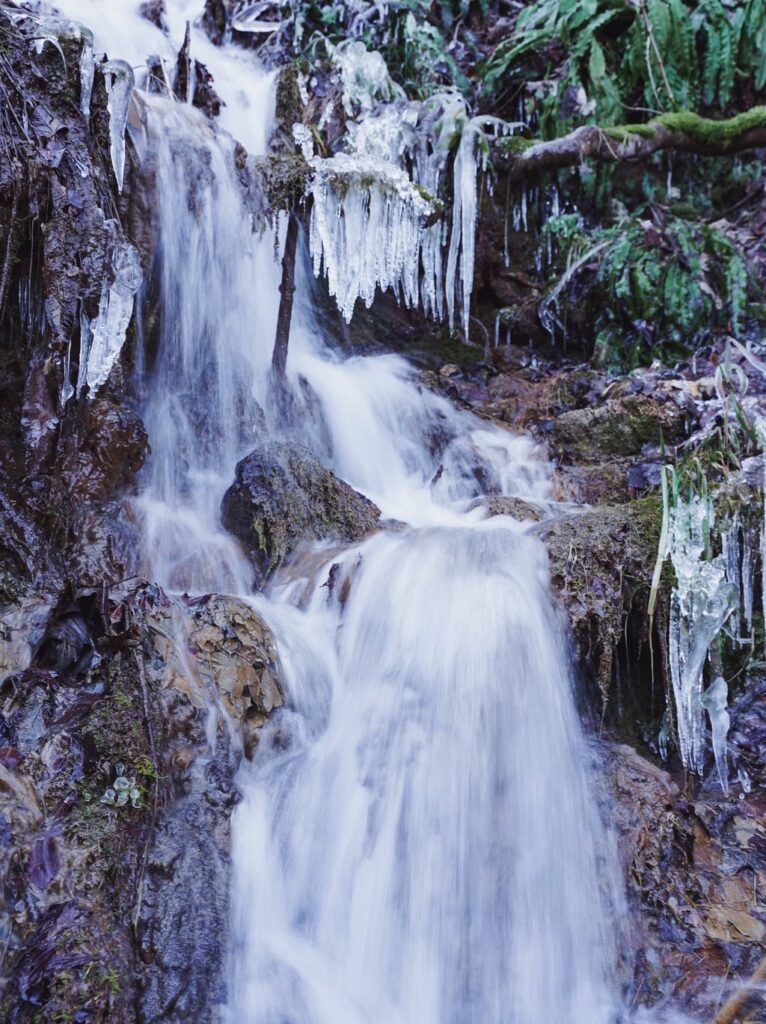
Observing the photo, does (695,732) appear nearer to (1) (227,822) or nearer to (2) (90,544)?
(1) (227,822)

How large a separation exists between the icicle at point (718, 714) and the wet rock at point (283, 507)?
6.78ft

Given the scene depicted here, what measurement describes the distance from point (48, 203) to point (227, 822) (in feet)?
9.52

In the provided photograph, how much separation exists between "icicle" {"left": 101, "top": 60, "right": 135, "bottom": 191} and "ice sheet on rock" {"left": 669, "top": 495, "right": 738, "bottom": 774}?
371 centimetres

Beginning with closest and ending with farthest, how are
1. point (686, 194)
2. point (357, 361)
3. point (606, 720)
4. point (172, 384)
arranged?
point (606, 720) → point (172, 384) → point (357, 361) → point (686, 194)

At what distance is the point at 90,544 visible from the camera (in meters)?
3.75

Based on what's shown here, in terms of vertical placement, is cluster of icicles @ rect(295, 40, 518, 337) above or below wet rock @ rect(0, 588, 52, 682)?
above

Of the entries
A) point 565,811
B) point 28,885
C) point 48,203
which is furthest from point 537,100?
point 28,885

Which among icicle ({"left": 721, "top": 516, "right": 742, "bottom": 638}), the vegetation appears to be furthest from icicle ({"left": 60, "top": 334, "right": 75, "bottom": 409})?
the vegetation

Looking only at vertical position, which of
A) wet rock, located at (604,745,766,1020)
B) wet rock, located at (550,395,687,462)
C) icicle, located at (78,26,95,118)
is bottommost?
wet rock, located at (604,745,766,1020)

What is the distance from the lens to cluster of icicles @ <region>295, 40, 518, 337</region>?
494 cm

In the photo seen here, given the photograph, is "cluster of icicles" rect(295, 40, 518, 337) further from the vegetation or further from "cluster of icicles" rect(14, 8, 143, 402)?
"cluster of icicles" rect(14, 8, 143, 402)

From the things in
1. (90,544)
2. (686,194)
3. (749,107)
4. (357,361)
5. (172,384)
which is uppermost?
(749,107)

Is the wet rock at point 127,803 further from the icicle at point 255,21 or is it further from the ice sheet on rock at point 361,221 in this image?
the icicle at point 255,21

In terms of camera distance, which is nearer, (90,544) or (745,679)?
(745,679)
